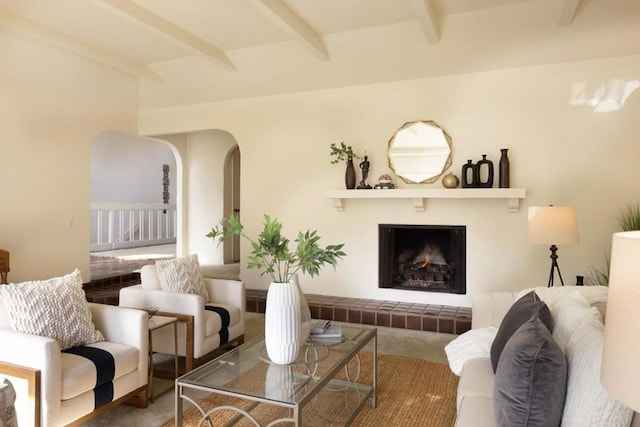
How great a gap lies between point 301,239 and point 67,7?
3282mm

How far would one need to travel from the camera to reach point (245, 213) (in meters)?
5.75

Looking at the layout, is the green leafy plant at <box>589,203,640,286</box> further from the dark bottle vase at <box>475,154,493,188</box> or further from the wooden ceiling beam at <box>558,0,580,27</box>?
the wooden ceiling beam at <box>558,0,580,27</box>

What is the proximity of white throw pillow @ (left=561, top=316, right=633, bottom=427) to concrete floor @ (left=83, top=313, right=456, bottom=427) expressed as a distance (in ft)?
6.80

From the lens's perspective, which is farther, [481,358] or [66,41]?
[66,41]

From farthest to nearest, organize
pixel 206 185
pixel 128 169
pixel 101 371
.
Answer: pixel 128 169, pixel 206 185, pixel 101 371

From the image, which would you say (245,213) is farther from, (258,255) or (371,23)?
(258,255)

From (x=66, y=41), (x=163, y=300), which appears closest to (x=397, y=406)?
(x=163, y=300)

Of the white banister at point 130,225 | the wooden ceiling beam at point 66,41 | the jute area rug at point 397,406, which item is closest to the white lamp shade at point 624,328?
the jute area rug at point 397,406

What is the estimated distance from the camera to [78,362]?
2.30 m

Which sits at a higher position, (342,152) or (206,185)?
(342,152)

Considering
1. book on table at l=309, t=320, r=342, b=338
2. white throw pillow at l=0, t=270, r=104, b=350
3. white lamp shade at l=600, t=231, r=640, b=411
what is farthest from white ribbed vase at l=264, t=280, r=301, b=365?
white lamp shade at l=600, t=231, r=640, b=411

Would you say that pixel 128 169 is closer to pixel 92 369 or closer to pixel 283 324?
pixel 92 369

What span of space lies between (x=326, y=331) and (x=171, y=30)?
3205 mm

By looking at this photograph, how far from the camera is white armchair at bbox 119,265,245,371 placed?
3164 millimetres
